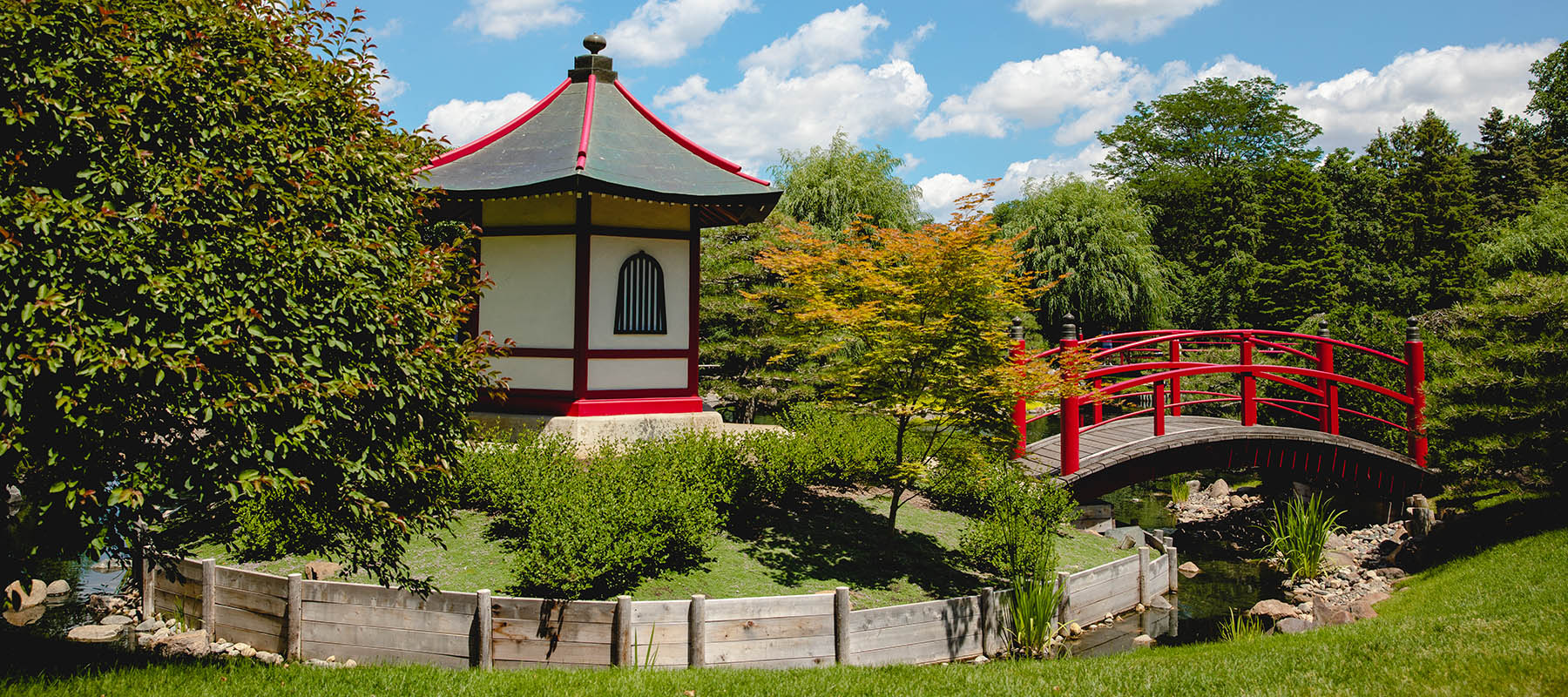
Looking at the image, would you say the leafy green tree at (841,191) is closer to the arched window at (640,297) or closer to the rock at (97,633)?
the arched window at (640,297)

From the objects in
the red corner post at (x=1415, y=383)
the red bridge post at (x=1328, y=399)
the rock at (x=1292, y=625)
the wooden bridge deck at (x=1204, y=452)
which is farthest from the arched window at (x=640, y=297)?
the red corner post at (x=1415, y=383)

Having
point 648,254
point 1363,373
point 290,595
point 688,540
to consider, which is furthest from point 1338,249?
point 290,595

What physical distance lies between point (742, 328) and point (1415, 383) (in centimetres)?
1201

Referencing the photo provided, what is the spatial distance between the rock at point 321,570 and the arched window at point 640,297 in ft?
16.9

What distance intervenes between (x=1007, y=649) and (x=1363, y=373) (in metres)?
12.5

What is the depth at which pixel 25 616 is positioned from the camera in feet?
32.7

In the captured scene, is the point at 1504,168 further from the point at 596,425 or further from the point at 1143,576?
the point at 596,425

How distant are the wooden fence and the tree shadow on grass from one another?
1.12 metres

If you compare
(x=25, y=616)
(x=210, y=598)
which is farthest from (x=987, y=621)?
(x=25, y=616)

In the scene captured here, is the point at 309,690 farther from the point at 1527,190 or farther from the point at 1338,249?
the point at 1527,190

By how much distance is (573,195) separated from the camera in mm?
12477

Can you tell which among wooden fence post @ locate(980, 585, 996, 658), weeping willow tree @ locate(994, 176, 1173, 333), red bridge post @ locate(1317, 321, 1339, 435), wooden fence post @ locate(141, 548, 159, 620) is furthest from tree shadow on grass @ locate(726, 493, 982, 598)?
weeping willow tree @ locate(994, 176, 1173, 333)

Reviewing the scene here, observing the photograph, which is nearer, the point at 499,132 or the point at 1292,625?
the point at 1292,625

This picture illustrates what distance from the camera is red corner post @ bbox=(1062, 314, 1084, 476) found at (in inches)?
418
